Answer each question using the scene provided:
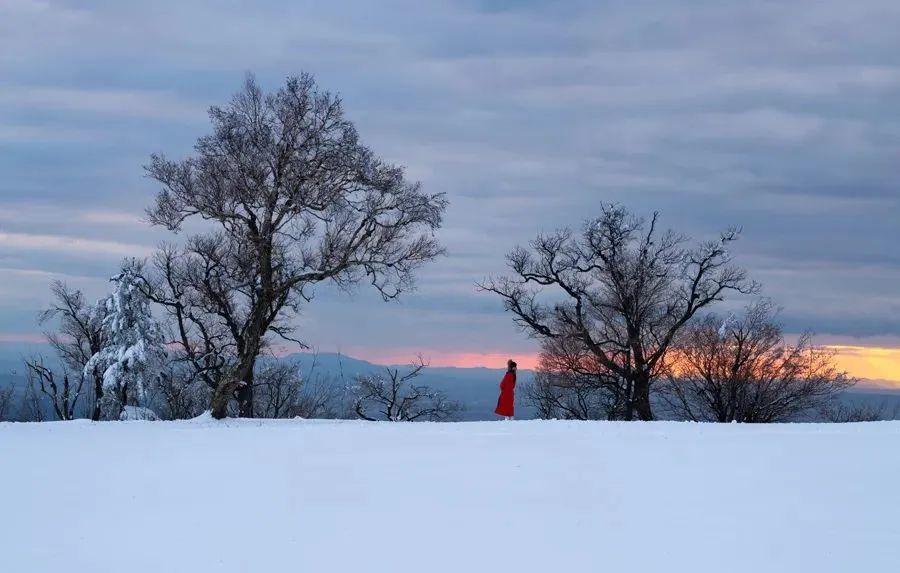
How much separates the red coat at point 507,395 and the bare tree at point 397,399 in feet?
59.3

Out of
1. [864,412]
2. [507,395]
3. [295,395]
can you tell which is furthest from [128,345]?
[864,412]

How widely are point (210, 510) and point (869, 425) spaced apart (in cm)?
1449

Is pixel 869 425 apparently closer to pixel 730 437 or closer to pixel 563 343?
pixel 730 437

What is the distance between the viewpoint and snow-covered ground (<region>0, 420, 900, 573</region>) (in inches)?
395

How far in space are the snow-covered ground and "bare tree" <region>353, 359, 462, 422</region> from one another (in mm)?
24666

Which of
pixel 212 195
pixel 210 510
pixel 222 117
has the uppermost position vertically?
pixel 222 117

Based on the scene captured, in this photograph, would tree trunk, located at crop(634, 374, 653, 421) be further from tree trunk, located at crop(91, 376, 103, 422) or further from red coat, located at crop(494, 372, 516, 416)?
tree trunk, located at crop(91, 376, 103, 422)

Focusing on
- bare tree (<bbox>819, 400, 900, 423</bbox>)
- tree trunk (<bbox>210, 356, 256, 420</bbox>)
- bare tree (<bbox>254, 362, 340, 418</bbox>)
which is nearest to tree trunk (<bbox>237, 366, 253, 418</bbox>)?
tree trunk (<bbox>210, 356, 256, 420</bbox>)

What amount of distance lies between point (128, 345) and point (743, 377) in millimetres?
26868

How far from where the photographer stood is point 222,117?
27844mm

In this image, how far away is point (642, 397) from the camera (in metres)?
39.1

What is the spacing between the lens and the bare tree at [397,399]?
42281 mm

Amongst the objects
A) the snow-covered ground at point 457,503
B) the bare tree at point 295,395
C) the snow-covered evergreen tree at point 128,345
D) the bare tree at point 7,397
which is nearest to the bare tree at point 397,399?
the bare tree at point 295,395

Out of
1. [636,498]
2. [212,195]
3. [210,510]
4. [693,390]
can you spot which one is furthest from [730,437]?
[693,390]
